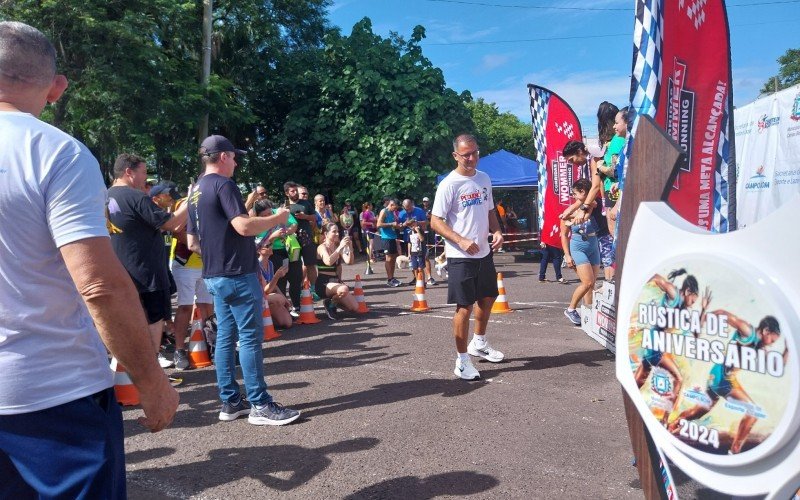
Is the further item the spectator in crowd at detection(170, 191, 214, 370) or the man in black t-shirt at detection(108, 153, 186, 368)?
the spectator in crowd at detection(170, 191, 214, 370)

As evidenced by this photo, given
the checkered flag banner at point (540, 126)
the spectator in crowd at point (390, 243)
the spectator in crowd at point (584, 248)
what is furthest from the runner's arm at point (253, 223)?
the spectator in crowd at point (390, 243)

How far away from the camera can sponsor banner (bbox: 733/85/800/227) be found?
29.1 feet

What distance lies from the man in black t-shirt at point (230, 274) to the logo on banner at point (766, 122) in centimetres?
861

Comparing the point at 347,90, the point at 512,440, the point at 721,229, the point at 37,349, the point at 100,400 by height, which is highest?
the point at 347,90

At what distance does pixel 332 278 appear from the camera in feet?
29.6

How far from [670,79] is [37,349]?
3178mm

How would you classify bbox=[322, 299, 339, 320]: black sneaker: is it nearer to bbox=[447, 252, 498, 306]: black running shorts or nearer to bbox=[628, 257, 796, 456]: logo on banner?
bbox=[447, 252, 498, 306]: black running shorts

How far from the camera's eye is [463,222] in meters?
5.27

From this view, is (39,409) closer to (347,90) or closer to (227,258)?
(227,258)

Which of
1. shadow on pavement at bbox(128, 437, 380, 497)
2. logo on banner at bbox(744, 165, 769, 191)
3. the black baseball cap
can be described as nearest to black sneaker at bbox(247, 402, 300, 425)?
shadow on pavement at bbox(128, 437, 380, 497)

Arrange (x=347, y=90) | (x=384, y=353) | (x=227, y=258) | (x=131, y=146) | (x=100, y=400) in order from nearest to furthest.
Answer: (x=100, y=400) < (x=227, y=258) < (x=384, y=353) < (x=131, y=146) < (x=347, y=90)

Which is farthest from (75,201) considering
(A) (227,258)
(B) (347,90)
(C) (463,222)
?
(B) (347,90)

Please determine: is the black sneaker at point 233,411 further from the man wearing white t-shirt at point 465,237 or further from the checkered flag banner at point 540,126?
the checkered flag banner at point 540,126

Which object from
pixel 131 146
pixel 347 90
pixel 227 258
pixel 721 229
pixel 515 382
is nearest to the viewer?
pixel 721 229
